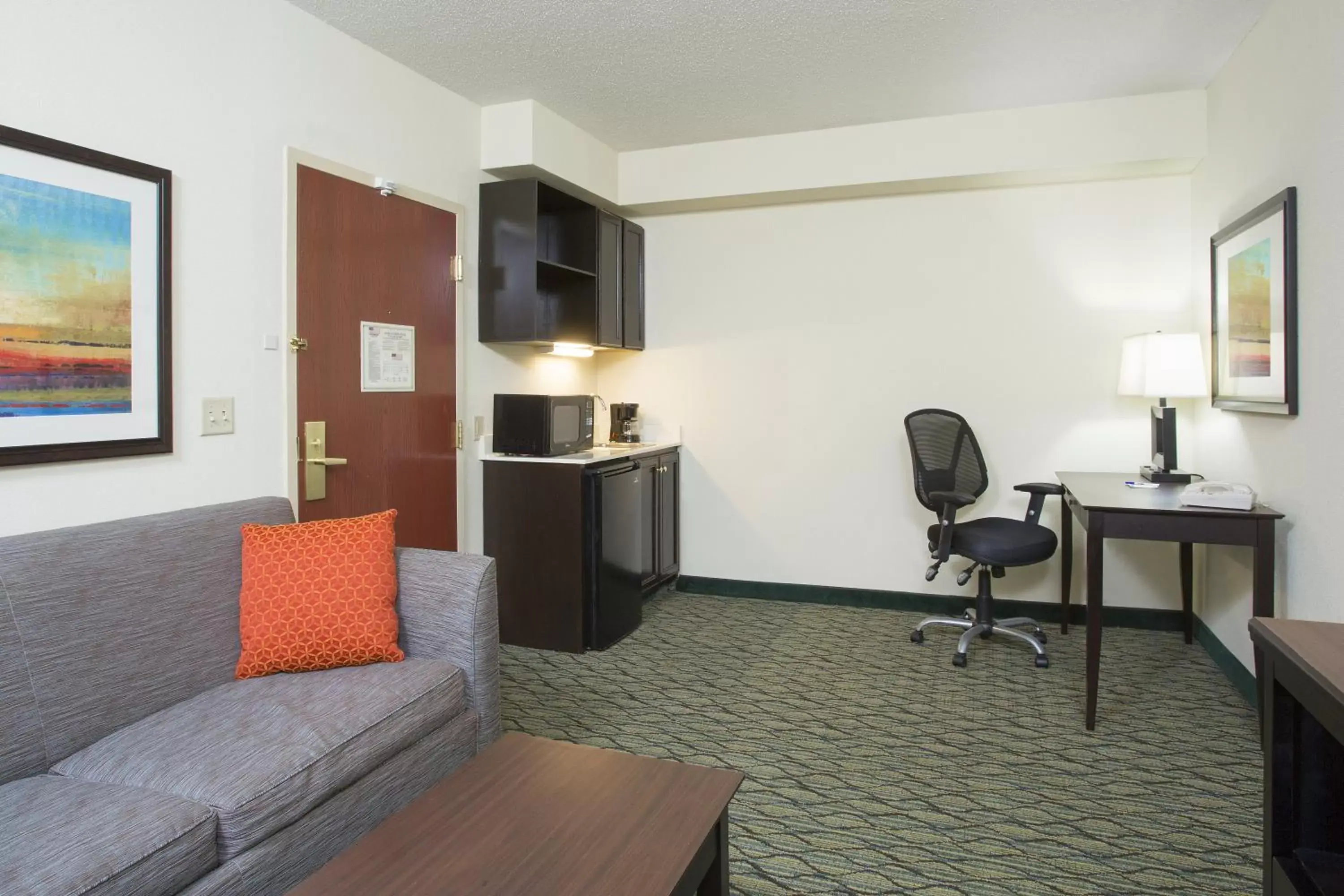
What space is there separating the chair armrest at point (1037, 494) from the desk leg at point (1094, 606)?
35.8 inches

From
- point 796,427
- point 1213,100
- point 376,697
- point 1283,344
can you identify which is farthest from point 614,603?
point 1213,100

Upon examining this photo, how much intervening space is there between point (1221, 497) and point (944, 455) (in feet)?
4.51

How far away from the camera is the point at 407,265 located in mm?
3365

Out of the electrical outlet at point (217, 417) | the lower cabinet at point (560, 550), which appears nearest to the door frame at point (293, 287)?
the electrical outlet at point (217, 417)

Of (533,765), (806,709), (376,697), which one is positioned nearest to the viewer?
(533,765)

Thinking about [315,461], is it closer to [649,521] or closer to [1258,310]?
[649,521]

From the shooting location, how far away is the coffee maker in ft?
15.8

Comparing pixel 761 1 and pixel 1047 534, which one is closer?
pixel 761 1

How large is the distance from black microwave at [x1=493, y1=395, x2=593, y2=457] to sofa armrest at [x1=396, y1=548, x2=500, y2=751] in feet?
4.77

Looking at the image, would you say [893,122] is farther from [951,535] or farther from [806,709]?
[806,709]

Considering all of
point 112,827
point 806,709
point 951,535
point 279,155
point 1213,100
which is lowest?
point 806,709

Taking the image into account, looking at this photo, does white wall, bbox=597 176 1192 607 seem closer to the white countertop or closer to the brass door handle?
the white countertop

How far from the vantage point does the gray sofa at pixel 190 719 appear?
1452 millimetres

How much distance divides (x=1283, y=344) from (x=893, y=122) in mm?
2139
